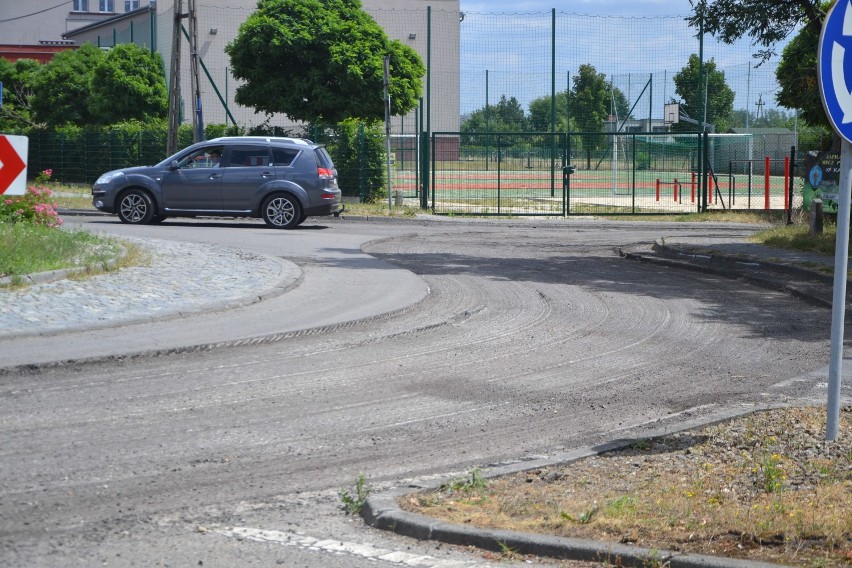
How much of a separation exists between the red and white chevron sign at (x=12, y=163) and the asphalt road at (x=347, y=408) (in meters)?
2.07

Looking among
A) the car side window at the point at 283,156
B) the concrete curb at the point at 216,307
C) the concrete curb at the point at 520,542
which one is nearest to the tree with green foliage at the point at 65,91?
the car side window at the point at 283,156

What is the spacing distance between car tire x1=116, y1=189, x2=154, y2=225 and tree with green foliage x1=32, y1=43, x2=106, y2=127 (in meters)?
21.1

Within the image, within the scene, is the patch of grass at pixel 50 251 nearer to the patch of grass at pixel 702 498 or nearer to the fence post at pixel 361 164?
the patch of grass at pixel 702 498

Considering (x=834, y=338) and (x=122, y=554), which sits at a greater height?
(x=834, y=338)

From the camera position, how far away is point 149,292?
40.1 feet

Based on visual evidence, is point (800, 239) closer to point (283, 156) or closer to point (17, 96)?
point (283, 156)

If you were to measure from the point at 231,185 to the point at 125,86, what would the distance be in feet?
65.8

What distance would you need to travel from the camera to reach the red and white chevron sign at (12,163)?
34.9ft

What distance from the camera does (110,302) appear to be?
37.4 feet

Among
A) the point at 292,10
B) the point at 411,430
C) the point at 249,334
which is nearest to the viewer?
the point at 411,430

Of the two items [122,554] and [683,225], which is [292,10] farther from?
[122,554]

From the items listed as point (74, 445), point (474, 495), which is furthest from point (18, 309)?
point (474, 495)

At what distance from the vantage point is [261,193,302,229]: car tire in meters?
22.8

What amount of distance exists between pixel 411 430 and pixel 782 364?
3.99 meters
